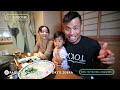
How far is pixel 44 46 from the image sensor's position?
136 centimetres

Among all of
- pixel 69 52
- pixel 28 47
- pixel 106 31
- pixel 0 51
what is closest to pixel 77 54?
pixel 69 52

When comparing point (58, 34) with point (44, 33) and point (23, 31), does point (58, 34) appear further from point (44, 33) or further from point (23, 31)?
point (23, 31)

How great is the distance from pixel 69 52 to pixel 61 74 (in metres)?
0.21

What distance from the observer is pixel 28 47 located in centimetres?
133

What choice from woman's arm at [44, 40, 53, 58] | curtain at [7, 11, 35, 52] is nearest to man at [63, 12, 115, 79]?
woman's arm at [44, 40, 53, 58]

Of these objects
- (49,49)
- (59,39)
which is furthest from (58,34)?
(49,49)

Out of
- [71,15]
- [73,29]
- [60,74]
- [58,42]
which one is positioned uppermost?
[71,15]

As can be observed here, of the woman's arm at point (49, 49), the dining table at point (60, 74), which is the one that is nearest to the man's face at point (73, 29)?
the woman's arm at point (49, 49)

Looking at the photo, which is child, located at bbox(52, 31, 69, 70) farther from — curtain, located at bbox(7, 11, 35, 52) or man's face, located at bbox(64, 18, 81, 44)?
curtain, located at bbox(7, 11, 35, 52)

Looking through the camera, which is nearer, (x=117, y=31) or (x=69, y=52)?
(x=117, y=31)

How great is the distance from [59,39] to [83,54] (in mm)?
259

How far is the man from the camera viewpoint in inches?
50.6
